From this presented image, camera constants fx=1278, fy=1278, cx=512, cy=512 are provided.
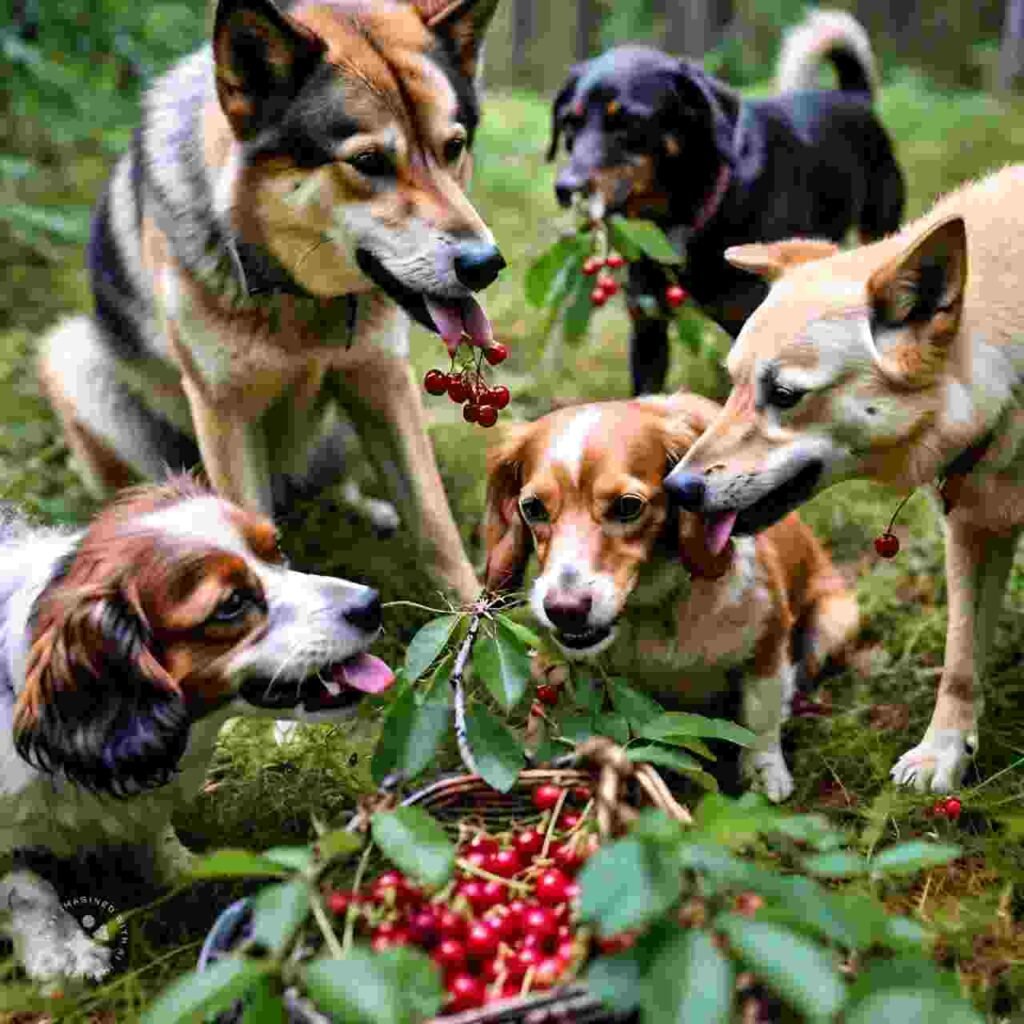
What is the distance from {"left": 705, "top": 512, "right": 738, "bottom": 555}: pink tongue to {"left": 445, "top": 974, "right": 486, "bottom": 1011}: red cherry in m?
1.10

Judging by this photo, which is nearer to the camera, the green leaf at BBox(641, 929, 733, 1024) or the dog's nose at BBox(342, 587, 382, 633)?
the green leaf at BBox(641, 929, 733, 1024)

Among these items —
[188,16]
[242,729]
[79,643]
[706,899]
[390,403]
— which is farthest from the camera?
[188,16]

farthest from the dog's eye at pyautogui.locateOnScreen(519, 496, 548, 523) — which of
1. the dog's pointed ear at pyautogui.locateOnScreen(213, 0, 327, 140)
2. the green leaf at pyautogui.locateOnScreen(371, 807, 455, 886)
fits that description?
the dog's pointed ear at pyautogui.locateOnScreen(213, 0, 327, 140)

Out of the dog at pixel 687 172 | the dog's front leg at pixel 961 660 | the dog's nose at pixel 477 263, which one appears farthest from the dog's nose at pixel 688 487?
the dog at pixel 687 172

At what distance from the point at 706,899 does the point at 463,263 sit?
163cm

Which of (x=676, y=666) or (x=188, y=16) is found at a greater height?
(x=188, y=16)

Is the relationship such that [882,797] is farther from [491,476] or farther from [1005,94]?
[1005,94]

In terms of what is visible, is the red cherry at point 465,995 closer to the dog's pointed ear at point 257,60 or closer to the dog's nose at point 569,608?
the dog's nose at point 569,608

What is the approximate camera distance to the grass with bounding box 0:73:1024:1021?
2.61m

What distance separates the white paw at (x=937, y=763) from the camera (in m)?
3.04

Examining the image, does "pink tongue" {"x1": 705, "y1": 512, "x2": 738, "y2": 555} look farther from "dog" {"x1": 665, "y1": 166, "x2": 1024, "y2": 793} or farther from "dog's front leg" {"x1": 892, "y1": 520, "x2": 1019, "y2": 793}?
"dog's front leg" {"x1": 892, "y1": 520, "x2": 1019, "y2": 793}

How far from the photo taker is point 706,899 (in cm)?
173

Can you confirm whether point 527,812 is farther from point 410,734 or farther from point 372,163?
point 372,163

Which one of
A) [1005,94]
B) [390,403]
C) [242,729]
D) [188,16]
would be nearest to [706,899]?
[242,729]
